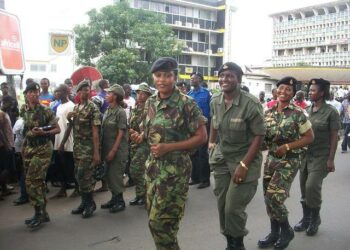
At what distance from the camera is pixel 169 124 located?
2951 millimetres

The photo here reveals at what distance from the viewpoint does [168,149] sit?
2854mm

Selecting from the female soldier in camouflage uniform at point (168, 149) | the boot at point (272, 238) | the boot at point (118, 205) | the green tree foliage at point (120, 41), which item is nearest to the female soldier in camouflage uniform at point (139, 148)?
the boot at point (118, 205)

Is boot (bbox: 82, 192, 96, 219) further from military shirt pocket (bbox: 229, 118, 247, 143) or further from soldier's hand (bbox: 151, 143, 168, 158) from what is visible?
soldier's hand (bbox: 151, 143, 168, 158)

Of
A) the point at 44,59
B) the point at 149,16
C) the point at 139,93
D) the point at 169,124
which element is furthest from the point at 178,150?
the point at 44,59

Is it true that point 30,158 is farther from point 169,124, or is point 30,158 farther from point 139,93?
point 169,124

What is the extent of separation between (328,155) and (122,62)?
20.7 m

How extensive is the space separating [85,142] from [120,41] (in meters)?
21.2

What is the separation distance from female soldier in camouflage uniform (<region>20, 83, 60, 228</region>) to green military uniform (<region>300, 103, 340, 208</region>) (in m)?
2.93

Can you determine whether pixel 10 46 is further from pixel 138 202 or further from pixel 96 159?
pixel 138 202

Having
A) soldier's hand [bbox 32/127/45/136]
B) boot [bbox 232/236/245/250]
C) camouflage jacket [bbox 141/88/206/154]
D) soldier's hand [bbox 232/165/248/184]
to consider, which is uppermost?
camouflage jacket [bbox 141/88/206/154]

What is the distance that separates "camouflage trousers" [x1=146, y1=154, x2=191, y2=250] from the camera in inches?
114

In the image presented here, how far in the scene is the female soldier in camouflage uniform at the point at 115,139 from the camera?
520 centimetres

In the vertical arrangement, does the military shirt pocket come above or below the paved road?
above

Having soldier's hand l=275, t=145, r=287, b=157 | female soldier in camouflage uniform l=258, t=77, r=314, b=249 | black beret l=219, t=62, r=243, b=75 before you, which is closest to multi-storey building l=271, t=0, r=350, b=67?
female soldier in camouflage uniform l=258, t=77, r=314, b=249
